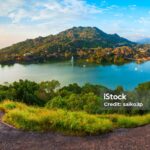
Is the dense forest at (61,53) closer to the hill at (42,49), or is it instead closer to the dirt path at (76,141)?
the hill at (42,49)

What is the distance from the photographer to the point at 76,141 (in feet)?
22.5

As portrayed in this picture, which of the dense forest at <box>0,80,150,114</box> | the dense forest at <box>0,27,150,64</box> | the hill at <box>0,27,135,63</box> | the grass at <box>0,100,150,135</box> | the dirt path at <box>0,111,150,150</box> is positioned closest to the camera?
the dirt path at <box>0,111,150,150</box>

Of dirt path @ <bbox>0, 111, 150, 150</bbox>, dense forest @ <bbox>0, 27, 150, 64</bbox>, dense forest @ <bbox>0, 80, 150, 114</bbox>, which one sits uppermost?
dense forest @ <bbox>0, 27, 150, 64</bbox>

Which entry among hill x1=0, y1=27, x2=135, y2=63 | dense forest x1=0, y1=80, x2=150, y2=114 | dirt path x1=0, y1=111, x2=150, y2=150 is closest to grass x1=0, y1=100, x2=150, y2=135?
dirt path x1=0, y1=111, x2=150, y2=150

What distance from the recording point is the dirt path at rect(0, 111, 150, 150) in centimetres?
645

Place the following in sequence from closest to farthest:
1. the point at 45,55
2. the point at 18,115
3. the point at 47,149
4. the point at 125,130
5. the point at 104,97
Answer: the point at 47,149
the point at 125,130
the point at 18,115
the point at 104,97
the point at 45,55

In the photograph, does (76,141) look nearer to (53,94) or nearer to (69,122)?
(69,122)

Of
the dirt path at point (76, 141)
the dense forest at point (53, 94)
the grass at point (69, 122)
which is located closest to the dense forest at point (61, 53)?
the dense forest at point (53, 94)

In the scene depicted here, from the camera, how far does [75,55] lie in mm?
149750

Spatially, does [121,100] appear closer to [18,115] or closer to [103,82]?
[18,115]

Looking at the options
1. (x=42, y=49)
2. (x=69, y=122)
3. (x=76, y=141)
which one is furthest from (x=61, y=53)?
(x=76, y=141)

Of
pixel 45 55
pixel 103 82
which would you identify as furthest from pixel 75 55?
pixel 103 82

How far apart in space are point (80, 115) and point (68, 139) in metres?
1.02

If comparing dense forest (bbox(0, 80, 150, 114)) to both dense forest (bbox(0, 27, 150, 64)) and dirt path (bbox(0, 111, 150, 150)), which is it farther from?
dense forest (bbox(0, 27, 150, 64))
